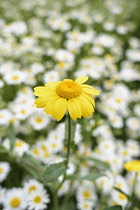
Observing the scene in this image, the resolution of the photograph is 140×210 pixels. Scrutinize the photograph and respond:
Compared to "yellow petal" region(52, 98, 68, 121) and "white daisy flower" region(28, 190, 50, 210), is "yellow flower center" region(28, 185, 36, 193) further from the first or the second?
"yellow petal" region(52, 98, 68, 121)

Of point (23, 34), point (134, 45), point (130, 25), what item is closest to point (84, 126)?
point (23, 34)

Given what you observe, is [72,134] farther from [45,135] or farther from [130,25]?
[130,25]

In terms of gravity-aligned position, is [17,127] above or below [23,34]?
below

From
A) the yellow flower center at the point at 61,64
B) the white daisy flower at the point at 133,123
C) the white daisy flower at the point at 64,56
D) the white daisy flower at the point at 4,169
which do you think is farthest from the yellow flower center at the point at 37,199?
the white daisy flower at the point at 64,56

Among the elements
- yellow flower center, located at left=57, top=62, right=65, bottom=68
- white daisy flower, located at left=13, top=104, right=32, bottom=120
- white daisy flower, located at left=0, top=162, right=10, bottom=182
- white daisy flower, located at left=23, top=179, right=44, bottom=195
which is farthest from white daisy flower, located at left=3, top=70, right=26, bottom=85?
white daisy flower, located at left=23, top=179, right=44, bottom=195

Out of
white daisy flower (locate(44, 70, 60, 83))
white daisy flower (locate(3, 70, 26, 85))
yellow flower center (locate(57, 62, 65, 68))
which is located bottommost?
white daisy flower (locate(3, 70, 26, 85))

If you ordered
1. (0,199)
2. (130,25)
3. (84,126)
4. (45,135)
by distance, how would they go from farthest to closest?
(130,25) → (45,135) → (84,126) → (0,199)

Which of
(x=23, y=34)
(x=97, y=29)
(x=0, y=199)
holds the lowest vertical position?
(x=0, y=199)

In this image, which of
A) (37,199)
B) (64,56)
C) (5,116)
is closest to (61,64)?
(64,56)
